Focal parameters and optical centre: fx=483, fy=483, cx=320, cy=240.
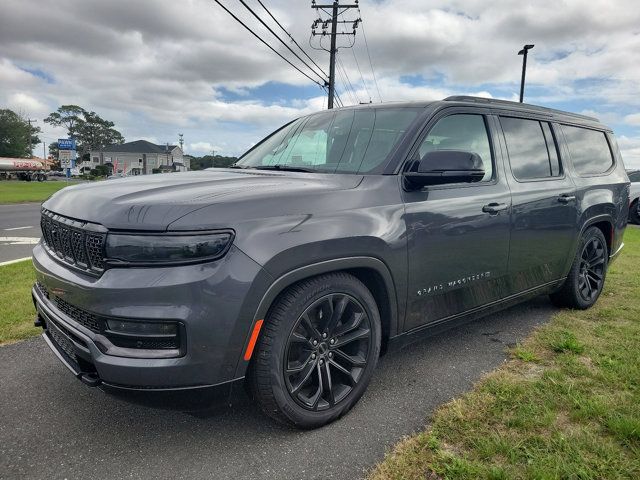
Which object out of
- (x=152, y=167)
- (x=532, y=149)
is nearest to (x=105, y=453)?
(x=532, y=149)

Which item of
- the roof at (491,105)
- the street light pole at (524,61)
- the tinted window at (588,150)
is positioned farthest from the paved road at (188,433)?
the street light pole at (524,61)

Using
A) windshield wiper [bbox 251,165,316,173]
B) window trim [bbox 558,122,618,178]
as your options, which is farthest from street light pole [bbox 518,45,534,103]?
windshield wiper [bbox 251,165,316,173]

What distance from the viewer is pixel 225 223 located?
2.16 m

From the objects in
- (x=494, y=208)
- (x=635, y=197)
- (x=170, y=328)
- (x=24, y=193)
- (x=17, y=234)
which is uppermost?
(x=494, y=208)

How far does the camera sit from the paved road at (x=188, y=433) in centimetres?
227

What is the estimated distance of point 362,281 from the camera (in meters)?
2.78

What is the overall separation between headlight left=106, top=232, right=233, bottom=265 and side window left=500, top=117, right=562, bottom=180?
8.43 ft

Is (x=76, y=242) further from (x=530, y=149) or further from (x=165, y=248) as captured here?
(x=530, y=149)

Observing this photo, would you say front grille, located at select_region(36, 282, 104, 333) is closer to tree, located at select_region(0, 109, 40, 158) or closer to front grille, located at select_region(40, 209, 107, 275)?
front grille, located at select_region(40, 209, 107, 275)

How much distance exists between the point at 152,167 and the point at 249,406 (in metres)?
91.9

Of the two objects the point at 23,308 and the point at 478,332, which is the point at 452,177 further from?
the point at 23,308

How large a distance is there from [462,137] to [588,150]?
2097 mm

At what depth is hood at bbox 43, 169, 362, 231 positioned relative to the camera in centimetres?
215

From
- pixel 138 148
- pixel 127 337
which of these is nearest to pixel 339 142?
pixel 127 337
